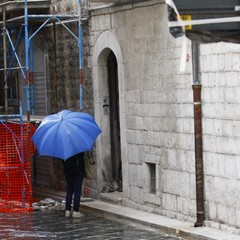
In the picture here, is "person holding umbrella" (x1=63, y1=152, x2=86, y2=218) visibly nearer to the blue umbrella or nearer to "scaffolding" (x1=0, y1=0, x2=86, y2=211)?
the blue umbrella

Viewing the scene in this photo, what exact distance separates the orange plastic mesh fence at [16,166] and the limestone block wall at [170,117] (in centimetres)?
195

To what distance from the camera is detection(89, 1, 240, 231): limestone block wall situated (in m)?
11.5

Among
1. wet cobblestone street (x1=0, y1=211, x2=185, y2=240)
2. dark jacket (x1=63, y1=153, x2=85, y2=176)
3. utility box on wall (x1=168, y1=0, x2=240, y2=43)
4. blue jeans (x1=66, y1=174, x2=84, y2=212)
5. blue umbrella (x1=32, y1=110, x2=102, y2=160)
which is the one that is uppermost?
utility box on wall (x1=168, y1=0, x2=240, y2=43)

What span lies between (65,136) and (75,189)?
1.03 m

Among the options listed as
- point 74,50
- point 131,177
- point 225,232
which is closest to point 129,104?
point 131,177

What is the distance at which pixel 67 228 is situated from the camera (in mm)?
13164

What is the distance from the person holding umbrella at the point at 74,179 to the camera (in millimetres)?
14086

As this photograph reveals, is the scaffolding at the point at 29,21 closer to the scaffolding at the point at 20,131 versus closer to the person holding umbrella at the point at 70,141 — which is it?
the scaffolding at the point at 20,131

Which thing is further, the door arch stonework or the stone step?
the door arch stonework

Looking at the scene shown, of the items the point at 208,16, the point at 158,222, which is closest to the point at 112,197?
the point at 158,222

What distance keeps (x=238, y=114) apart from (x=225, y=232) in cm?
158

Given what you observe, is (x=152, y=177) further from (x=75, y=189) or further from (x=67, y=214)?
(x=67, y=214)

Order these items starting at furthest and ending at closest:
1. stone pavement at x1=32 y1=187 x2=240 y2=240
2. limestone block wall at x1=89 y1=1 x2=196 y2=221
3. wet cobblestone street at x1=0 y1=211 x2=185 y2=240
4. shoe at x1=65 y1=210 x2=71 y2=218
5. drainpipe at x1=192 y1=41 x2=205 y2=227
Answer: shoe at x1=65 y1=210 x2=71 y2=218
limestone block wall at x1=89 y1=1 x2=196 y2=221
wet cobblestone street at x1=0 y1=211 x2=185 y2=240
drainpipe at x1=192 y1=41 x2=205 y2=227
stone pavement at x1=32 y1=187 x2=240 y2=240

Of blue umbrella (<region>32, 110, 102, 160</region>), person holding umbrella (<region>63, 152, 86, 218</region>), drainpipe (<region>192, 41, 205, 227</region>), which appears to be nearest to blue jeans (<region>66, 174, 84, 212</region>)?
person holding umbrella (<region>63, 152, 86, 218</region>)
